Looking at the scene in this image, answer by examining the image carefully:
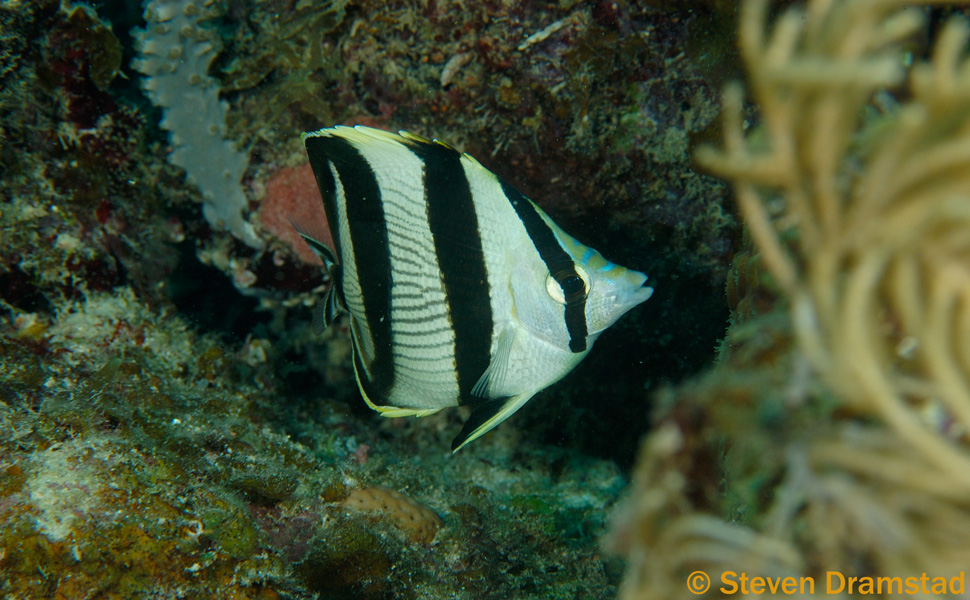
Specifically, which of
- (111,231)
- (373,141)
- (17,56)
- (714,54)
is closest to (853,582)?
(373,141)

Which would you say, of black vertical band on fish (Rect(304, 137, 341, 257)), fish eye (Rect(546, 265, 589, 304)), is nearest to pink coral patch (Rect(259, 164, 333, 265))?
black vertical band on fish (Rect(304, 137, 341, 257))

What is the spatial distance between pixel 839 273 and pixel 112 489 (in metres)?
2.01

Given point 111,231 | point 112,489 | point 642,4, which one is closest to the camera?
point 112,489

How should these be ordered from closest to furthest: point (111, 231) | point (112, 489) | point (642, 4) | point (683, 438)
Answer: point (683, 438)
point (112, 489)
point (642, 4)
point (111, 231)

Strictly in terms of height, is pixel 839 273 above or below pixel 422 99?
below

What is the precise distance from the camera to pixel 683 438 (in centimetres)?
78

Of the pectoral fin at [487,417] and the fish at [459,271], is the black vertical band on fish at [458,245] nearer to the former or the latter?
the fish at [459,271]

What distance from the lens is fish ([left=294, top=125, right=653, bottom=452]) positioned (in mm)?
1811

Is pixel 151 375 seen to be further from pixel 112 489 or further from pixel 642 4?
pixel 642 4

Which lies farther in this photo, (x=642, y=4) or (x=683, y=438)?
(x=642, y=4)

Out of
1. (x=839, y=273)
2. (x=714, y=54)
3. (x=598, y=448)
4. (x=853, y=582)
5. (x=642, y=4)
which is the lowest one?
(x=598, y=448)

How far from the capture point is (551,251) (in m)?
1.81

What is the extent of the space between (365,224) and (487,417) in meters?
0.87
